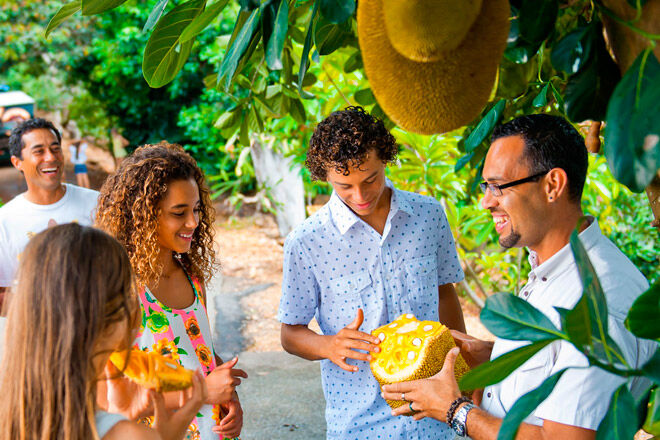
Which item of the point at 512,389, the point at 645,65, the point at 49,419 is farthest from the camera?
the point at 512,389

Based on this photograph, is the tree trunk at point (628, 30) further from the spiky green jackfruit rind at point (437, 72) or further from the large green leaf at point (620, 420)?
the large green leaf at point (620, 420)

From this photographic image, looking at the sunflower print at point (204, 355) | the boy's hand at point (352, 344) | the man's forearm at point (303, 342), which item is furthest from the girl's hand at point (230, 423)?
the boy's hand at point (352, 344)

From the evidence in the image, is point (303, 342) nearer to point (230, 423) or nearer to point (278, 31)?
point (230, 423)

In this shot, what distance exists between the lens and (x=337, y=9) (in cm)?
84

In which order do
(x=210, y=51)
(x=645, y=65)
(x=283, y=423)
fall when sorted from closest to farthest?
(x=645, y=65) < (x=283, y=423) < (x=210, y=51)

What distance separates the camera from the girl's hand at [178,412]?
113cm

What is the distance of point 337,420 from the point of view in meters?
1.84

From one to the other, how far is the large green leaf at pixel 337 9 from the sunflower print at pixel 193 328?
122cm

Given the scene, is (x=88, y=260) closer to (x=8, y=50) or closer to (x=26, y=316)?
(x=26, y=316)

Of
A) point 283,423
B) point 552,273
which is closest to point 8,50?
point 283,423

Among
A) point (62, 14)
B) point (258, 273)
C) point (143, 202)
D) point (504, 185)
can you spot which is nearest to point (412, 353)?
point (504, 185)

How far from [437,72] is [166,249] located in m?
1.31

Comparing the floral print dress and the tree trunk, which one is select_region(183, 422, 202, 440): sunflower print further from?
the tree trunk

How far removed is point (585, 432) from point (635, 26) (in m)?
0.77
